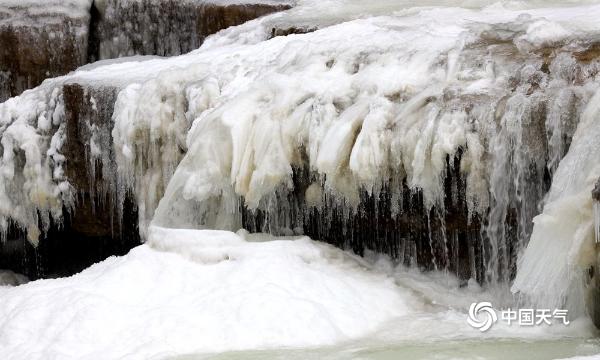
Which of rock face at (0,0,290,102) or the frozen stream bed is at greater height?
rock face at (0,0,290,102)

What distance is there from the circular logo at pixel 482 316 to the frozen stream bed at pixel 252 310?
63mm

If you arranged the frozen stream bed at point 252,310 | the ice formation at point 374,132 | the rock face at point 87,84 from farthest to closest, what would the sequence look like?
the rock face at point 87,84, the ice formation at point 374,132, the frozen stream bed at point 252,310

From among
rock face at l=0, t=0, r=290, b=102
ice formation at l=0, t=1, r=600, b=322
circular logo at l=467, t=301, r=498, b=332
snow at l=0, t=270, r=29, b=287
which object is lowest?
snow at l=0, t=270, r=29, b=287

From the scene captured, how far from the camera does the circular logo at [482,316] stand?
4.87m

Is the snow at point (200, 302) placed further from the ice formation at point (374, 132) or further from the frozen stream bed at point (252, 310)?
the ice formation at point (374, 132)

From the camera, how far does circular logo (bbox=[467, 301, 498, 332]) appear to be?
487 centimetres

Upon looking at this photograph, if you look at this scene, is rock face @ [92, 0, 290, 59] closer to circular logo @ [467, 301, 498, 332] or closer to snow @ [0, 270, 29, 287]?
snow @ [0, 270, 29, 287]

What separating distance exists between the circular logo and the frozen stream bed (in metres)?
0.06

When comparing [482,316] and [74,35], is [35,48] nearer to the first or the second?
[74,35]

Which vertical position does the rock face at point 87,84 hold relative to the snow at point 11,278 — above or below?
above

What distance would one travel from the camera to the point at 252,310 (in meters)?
4.95

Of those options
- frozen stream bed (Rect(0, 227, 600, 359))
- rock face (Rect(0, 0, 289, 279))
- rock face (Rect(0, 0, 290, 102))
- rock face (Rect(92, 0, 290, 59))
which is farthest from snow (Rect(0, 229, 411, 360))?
rock face (Rect(0, 0, 290, 102))

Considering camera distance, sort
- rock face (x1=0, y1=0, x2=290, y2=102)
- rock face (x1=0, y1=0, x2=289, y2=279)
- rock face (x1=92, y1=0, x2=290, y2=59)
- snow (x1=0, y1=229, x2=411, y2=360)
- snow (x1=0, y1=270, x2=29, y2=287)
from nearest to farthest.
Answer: snow (x1=0, y1=229, x2=411, y2=360), rock face (x1=0, y1=0, x2=289, y2=279), snow (x1=0, y1=270, x2=29, y2=287), rock face (x1=92, y1=0, x2=290, y2=59), rock face (x1=0, y1=0, x2=290, y2=102)

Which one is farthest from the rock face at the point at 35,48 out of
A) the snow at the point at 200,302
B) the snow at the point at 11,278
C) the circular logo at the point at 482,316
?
the circular logo at the point at 482,316
